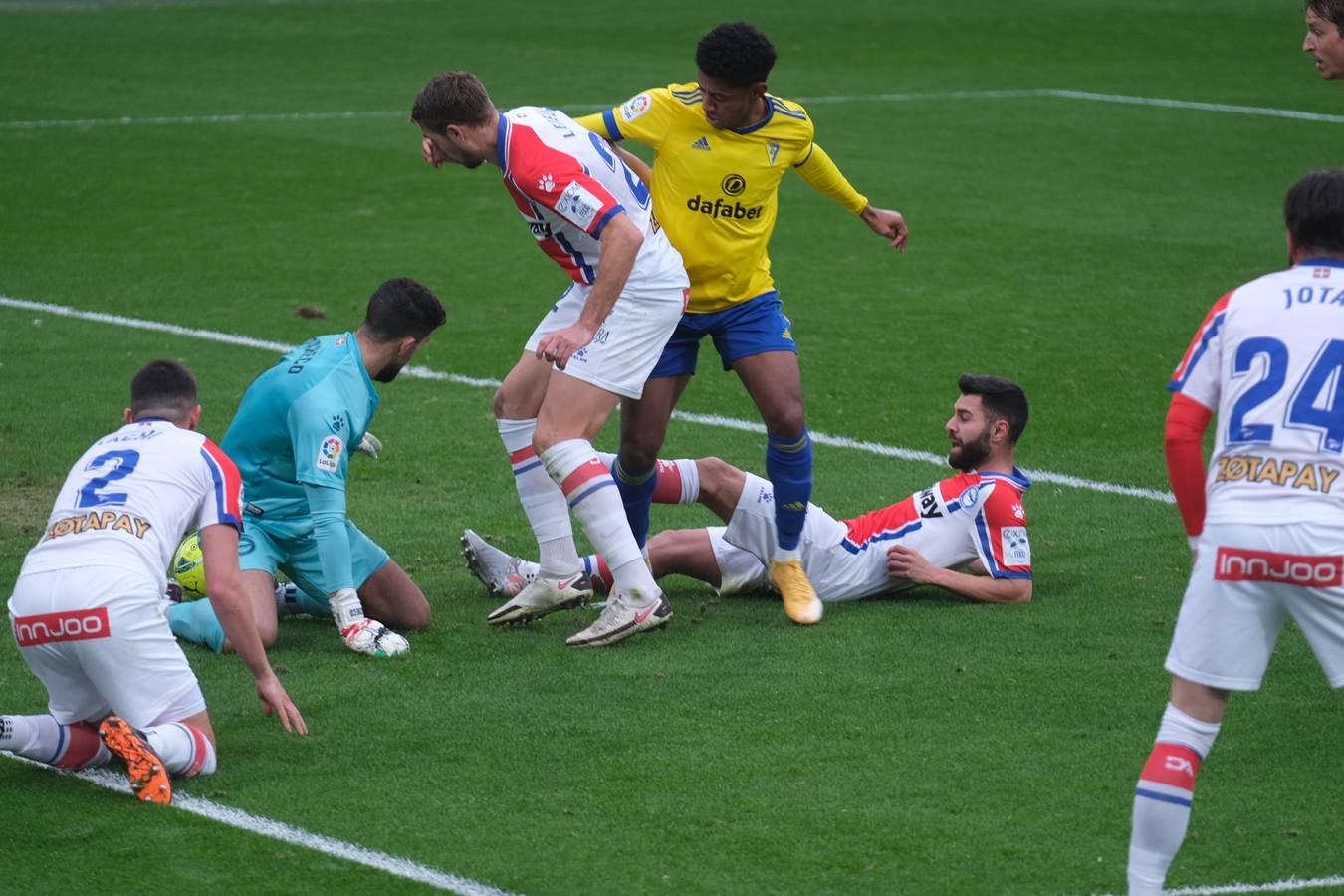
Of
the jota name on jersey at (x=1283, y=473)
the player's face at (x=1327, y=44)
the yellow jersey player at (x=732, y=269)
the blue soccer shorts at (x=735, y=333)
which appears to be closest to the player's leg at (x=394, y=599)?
the yellow jersey player at (x=732, y=269)

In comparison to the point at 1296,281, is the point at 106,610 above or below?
below

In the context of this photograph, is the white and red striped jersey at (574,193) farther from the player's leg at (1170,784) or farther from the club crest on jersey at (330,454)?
the player's leg at (1170,784)

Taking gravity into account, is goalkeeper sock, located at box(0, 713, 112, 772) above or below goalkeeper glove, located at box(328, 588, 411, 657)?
above

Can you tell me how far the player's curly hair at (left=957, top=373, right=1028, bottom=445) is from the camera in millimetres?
7309

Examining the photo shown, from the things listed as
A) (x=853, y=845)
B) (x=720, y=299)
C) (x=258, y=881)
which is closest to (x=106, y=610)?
(x=258, y=881)

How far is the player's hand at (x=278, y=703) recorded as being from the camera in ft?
18.0

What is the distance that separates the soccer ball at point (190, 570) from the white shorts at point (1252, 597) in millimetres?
3915

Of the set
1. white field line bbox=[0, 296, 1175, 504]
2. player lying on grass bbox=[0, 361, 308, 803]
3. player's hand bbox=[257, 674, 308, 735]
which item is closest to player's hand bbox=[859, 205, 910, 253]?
white field line bbox=[0, 296, 1175, 504]

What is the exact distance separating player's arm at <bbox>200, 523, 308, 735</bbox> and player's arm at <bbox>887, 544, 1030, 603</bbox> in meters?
2.66

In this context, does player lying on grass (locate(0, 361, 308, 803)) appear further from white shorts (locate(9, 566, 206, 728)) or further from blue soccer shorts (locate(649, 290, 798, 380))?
blue soccer shorts (locate(649, 290, 798, 380))

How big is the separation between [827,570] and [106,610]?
10.1 feet

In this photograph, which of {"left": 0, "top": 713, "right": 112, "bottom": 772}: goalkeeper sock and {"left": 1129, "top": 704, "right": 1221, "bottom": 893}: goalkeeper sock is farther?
{"left": 0, "top": 713, "right": 112, "bottom": 772}: goalkeeper sock

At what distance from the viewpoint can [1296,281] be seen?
448 centimetres

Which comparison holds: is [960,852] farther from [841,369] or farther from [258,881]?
[841,369]
